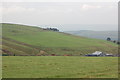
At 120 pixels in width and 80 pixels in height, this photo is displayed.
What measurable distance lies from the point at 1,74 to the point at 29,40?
10305 cm

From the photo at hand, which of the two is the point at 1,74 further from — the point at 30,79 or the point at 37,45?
the point at 37,45

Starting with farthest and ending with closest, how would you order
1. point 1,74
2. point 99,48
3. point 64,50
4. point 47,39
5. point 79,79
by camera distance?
1. point 47,39
2. point 99,48
3. point 64,50
4. point 1,74
5. point 79,79

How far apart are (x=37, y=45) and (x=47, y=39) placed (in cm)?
1753

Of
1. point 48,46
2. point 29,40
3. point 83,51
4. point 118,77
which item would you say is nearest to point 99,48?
point 83,51

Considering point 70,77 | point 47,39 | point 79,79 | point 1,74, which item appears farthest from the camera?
point 47,39

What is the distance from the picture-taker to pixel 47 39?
133250mm

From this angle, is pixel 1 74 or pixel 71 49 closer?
pixel 1 74

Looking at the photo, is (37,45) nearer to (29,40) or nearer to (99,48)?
(29,40)

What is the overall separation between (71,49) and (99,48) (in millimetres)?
16531

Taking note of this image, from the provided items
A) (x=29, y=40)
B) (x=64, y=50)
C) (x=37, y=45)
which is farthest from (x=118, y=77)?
(x=29, y=40)

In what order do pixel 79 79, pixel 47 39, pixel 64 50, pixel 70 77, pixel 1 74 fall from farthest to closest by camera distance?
pixel 47 39 → pixel 64 50 → pixel 1 74 → pixel 70 77 → pixel 79 79

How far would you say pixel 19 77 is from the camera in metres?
22.9

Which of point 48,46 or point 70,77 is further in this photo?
point 48,46

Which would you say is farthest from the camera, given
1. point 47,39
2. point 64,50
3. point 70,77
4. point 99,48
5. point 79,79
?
point 47,39
